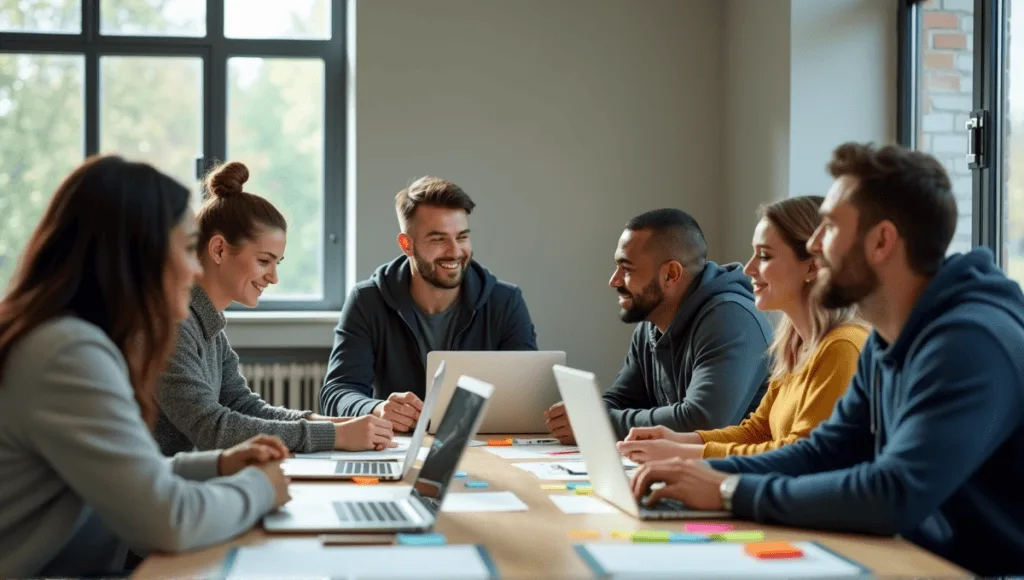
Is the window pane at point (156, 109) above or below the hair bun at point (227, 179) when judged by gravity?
above

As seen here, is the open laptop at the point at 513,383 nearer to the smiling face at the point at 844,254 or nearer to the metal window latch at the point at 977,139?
the smiling face at the point at 844,254

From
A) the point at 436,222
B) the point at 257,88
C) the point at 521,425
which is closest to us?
the point at 521,425

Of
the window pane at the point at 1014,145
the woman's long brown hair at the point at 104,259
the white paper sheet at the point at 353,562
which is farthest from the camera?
the window pane at the point at 1014,145

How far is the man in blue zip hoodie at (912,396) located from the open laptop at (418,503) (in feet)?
1.00

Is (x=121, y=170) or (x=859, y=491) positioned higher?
(x=121, y=170)

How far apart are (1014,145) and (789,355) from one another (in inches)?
51.1

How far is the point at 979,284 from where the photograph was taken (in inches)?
64.2

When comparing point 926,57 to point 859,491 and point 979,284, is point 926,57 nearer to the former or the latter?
point 979,284

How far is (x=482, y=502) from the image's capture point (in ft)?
6.02

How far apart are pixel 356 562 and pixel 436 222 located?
2.12 m

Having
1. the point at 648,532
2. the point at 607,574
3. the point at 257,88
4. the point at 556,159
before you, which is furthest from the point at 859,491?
the point at 257,88

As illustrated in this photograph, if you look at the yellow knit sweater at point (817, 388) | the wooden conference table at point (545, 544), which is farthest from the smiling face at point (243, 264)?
the yellow knit sweater at point (817, 388)

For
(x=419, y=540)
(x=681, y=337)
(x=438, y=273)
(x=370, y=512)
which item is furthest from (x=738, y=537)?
(x=438, y=273)

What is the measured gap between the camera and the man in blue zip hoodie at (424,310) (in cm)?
334
